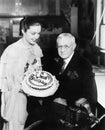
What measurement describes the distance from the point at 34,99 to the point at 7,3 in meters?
0.46

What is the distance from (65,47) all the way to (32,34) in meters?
0.16

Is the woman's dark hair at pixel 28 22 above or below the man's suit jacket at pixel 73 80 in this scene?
above

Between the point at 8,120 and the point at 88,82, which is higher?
the point at 88,82

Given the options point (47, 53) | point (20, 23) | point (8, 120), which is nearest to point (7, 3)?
point (20, 23)

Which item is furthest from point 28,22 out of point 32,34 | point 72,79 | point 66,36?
point 72,79

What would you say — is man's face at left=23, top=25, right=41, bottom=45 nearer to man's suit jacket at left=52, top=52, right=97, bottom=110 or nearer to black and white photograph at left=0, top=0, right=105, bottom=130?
black and white photograph at left=0, top=0, right=105, bottom=130

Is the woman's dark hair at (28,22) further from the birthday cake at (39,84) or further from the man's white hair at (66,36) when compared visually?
the birthday cake at (39,84)

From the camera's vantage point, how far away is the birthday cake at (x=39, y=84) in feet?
3.95

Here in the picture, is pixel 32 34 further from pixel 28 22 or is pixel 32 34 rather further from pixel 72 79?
pixel 72 79

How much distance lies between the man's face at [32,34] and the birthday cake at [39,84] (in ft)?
0.48

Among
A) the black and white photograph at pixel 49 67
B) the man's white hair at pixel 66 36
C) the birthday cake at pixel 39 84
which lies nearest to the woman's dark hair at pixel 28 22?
the black and white photograph at pixel 49 67

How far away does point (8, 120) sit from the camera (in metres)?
1.26

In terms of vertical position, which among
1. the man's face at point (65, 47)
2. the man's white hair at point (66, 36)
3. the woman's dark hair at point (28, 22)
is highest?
the woman's dark hair at point (28, 22)

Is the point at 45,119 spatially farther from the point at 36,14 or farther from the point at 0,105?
the point at 36,14
